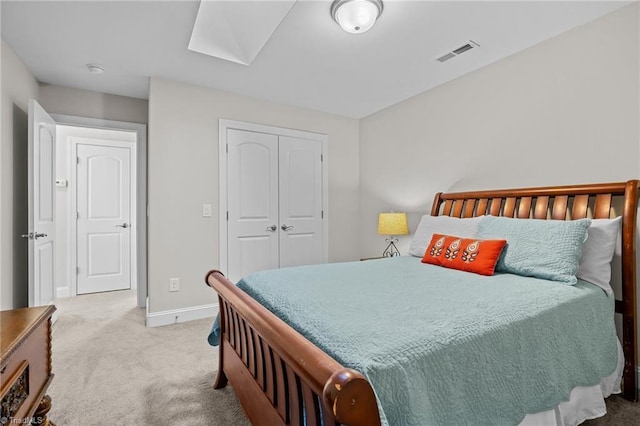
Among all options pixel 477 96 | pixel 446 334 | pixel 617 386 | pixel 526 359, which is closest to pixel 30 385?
pixel 446 334

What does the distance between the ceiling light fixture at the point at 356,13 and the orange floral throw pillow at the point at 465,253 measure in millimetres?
1595

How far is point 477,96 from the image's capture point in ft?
9.59

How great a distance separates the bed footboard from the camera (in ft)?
2.35

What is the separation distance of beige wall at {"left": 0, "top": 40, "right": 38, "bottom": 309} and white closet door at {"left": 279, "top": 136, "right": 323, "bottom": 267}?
2.41 meters

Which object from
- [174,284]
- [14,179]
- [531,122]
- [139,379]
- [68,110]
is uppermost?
[68,110]

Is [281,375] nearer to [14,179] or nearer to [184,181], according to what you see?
[184,181]

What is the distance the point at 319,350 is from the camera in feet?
2.90

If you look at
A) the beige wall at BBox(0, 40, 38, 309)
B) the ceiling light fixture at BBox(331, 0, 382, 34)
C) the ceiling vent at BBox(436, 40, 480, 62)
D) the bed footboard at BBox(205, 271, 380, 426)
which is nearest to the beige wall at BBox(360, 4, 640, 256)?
the ceiling vent at BBox(436, 40, 480, 62)

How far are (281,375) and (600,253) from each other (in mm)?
1980

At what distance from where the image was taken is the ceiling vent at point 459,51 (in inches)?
97.9

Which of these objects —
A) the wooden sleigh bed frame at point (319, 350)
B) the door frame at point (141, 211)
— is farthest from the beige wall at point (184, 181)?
the wooden sleigh bed frame at point (319, 350)

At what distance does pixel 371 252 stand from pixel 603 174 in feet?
8.47

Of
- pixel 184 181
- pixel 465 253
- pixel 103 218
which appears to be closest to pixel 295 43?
pixel 184 181

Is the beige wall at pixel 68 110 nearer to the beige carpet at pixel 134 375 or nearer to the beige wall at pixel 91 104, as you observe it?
the beige wall at pixel 91 104
